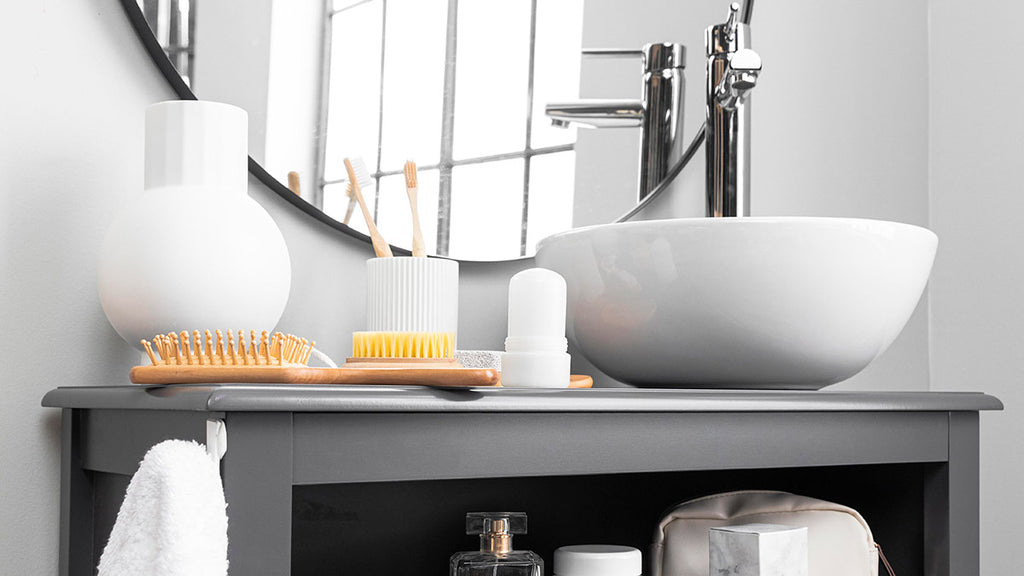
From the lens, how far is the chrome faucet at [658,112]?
1154mm

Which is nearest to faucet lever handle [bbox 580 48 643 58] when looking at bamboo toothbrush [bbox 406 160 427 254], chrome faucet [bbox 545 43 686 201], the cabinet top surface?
chrome faucet [bbox 545 43 686 201]

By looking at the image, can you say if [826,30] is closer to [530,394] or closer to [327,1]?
[327,1]

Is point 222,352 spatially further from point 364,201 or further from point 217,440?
point 364,201

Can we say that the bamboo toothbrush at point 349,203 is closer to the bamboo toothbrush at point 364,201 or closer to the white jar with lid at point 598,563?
the bamboo toothbrush at point 364,201

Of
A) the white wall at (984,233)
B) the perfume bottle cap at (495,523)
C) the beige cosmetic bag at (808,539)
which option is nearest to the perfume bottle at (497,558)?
the perfume bottle cap at (495,523)

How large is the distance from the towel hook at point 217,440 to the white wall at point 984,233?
119cm

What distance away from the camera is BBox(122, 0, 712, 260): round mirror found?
0.91 metres

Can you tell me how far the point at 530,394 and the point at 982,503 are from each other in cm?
102

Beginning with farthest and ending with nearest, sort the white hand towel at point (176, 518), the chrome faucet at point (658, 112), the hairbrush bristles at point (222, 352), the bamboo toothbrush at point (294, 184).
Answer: the chrome faucet at point (658, 112) → the bamboo toothbrush at point (294, 184) → the hairbrush bristles at point (222, 352) → the white hand towel at point (176, 518)

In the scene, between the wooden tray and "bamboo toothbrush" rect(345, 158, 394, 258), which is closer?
the wooden tray

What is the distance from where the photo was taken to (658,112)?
1166 mm

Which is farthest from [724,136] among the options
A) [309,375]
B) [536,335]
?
[309,375]

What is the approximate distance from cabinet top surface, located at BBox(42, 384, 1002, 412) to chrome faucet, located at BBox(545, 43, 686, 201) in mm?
444

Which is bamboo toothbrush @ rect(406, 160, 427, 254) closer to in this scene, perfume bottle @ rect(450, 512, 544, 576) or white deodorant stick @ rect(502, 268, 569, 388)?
white deodorant stick @ rect(502, 268, 569, 388)
